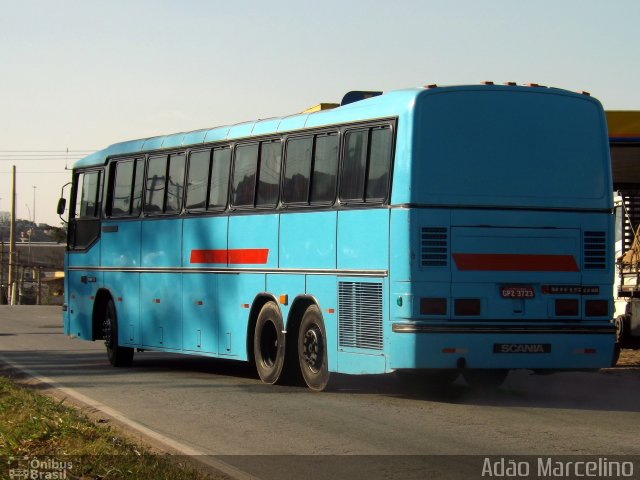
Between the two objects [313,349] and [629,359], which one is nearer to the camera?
[313,349]

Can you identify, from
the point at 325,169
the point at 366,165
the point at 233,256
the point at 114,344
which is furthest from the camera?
the point at 114,344

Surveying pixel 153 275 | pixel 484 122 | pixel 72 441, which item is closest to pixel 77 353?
pixel 153 275

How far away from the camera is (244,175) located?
17234 millimetres

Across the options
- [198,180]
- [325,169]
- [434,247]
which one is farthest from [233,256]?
[434,247]

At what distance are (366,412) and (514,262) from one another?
7.94ft

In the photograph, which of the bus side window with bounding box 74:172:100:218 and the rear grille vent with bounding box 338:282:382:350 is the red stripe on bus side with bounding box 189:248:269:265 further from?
the bus side window with bounding box 74:172:100:218

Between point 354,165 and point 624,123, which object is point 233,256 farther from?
point 624,123

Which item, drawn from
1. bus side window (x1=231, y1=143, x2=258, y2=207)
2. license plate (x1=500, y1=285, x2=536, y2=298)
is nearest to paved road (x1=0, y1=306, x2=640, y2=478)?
license plate (x1=500, y1=285, x2=536, y2=298)

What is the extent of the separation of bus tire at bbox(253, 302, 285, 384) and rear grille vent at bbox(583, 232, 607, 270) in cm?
402

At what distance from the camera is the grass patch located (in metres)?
8.77

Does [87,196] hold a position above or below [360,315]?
above

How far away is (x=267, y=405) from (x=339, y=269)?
193cm

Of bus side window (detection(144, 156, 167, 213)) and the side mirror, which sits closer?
bus side window (detection(144, 156, 167, 213))

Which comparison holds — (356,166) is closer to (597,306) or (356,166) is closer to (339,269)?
(339,269)
